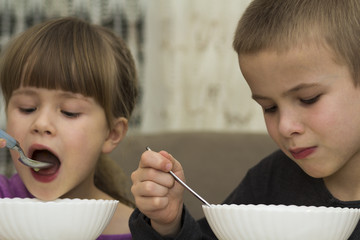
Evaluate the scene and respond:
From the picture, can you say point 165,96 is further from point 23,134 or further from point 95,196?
point 23,134

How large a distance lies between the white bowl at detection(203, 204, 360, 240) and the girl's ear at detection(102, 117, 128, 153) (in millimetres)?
651

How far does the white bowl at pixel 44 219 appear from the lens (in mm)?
908

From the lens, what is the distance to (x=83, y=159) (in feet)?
4.54

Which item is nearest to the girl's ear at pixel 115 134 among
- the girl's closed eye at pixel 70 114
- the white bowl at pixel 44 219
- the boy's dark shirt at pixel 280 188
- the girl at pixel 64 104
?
the girl at pixel 64 104

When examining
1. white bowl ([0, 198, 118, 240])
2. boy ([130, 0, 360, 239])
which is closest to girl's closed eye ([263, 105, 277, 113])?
boy ([130, 0, 360, 239])

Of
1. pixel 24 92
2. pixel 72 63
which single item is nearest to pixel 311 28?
pixel 72 63

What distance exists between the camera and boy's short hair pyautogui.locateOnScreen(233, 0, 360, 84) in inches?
44.6

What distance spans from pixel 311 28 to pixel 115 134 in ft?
2.05

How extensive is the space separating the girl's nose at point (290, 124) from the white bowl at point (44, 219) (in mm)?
401

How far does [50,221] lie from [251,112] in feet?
6.68

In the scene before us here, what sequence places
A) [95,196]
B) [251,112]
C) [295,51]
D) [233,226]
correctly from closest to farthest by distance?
[233,226], [295,51], [95,196], [251,112]

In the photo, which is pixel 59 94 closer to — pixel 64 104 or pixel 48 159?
pixel 64 104

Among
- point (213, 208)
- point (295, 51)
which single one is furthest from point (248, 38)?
point (213, 208)

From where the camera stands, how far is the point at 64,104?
4.41ft
